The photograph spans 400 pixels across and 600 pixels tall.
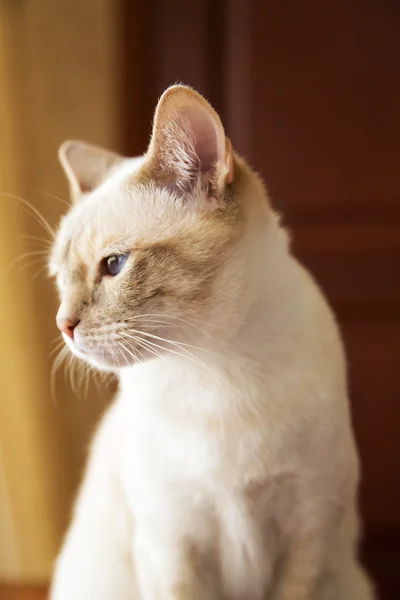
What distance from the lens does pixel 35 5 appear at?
3.93 feet

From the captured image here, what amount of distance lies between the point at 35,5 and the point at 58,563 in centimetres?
111

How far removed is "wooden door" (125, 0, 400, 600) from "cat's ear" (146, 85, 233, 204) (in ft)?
1.95

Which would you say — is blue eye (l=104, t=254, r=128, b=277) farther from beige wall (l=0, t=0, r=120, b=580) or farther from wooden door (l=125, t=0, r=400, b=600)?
wooden door (l=125, t=0, r=400, b=600)

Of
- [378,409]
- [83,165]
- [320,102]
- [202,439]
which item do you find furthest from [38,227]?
[378,409]

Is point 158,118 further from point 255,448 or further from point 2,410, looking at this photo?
point 2,410

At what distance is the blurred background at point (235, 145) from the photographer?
3.84 feet

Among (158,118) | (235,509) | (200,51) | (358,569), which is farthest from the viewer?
(200,51)

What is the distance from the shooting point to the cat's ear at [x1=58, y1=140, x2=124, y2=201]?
91 centimetres

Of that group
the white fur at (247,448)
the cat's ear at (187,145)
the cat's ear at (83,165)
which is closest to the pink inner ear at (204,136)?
the cat's ear at (187,145)

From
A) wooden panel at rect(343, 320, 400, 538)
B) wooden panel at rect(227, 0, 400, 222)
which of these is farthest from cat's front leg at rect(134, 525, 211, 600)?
wooden panel at rect(227, 0, 400, 222)

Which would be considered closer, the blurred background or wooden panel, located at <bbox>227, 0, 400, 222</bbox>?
the blurred background

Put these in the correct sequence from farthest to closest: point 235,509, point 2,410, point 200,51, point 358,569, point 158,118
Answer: point 200,51 → point 2,410 → point 358,569 → point 235,509 → point 158,118

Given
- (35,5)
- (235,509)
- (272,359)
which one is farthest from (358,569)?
(35,5)

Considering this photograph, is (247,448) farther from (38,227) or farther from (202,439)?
(38,227)
